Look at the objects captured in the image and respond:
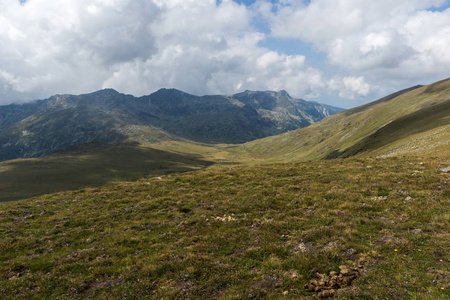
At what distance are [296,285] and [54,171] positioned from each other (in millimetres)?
241604

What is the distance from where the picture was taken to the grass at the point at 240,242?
1148 centimetres

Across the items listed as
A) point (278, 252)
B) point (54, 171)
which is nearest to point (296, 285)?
point (278, 252)

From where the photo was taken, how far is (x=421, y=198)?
19703 mm

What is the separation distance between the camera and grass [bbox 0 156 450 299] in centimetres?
1148

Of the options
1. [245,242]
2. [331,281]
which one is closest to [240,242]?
[245,242]

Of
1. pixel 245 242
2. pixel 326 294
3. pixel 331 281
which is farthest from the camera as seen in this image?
pixel 245 242

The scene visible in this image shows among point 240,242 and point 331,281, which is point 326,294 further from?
point 240,242

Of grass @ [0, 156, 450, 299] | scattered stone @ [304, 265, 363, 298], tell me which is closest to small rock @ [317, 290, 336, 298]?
scattered stone @ [304, 265, 363, 298]

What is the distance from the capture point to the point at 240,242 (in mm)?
16125

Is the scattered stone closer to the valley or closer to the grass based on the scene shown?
the valley

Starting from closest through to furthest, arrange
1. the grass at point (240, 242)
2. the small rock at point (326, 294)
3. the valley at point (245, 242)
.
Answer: the small rock at point (326, 294), the valley at point (245, 242), the grass at point (240, 242)

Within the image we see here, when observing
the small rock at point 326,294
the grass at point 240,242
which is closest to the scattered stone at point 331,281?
the small rock at point 326,294

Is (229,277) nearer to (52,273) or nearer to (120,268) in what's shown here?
(120,268)

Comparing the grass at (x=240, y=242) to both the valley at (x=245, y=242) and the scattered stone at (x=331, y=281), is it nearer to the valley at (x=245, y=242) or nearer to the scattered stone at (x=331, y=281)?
the valley at (x=245, y=242)
